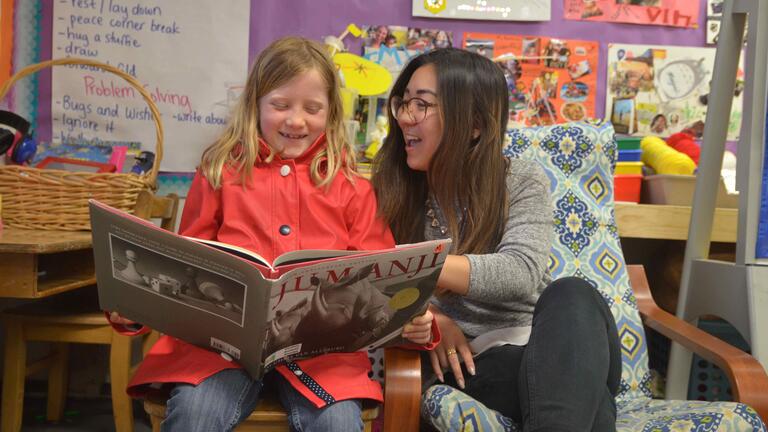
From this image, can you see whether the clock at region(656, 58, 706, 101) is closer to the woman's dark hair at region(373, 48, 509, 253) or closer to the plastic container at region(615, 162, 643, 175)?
the plastic container at region(615, 162, 643, 175)

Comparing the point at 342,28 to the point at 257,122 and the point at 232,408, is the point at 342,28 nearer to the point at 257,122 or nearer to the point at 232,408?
the point at 257,122

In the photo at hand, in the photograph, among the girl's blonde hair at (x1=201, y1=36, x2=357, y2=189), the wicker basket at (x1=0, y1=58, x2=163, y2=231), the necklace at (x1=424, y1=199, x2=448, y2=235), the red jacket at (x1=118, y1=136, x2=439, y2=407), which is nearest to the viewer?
the red jacket at (x1=118, y1=136, x2=439, y2=407)

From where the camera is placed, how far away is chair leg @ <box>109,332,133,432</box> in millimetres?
1526

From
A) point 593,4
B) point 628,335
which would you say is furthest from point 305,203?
point 593,4

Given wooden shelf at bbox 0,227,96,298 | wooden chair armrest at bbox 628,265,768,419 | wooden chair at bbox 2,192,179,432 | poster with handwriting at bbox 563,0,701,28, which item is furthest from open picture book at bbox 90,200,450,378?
poster with handwriting at bbox 563,0,701,28

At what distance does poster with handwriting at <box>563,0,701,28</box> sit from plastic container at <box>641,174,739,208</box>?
0.46 meters

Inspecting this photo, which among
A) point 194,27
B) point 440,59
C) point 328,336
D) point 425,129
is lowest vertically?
point 328,336

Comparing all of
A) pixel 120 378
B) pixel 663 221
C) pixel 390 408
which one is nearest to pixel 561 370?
pixel 390 408

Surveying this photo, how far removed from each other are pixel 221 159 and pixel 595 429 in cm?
71

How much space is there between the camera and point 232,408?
0.93 m

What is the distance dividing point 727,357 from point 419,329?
1.74 ft

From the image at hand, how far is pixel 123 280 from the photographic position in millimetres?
875

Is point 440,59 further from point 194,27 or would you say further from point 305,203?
point 194,27

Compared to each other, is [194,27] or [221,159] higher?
[194,27]
